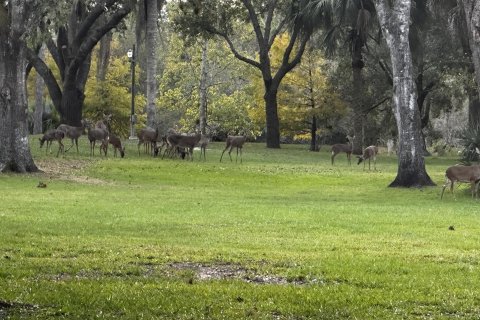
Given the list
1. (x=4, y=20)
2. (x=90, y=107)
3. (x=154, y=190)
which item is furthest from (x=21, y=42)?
(x=90, y=107)

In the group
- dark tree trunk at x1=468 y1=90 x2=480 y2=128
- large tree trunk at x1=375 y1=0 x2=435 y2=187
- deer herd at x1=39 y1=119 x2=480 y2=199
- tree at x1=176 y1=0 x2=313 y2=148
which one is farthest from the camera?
tree at x1=176 y1=0 x2=313 y2=148

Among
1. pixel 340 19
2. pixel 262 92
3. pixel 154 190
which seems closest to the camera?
pixel 154 190

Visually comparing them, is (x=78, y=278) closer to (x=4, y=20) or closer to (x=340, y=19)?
(x=4, y=20)

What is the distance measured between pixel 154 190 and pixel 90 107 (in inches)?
1162

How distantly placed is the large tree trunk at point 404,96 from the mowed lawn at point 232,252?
100cm

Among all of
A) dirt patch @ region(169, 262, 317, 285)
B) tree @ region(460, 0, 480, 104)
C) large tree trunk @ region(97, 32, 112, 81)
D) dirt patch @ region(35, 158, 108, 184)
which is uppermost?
large tree trunk @ region(97, 32, 112, 81)

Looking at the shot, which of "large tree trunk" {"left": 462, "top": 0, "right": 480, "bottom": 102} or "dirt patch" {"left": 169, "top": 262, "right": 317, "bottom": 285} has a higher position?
"large tree trunk" {"left": 462, "top": 0, "right": 480, "bottom": 102}

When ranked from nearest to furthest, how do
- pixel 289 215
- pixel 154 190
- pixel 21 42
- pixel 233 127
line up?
1. pixel 289 215
2. pixel 154 190
3. pixel 21 42
4. pixel 233 127

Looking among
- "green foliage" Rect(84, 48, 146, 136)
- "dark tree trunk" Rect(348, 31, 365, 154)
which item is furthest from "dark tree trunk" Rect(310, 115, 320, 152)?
"green foliage" Rect(84, 48, 146, 136)

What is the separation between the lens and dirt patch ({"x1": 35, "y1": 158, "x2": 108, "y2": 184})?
23.9 meters

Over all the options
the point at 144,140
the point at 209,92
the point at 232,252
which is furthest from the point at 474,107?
the point at 232,252

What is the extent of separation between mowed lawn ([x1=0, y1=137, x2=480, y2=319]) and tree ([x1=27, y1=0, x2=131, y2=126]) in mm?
15545

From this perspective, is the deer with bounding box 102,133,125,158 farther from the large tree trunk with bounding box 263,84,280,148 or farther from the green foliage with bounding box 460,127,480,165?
the large tree trunk with bounding box 263,84,280,148

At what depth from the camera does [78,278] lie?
27.4 ft
